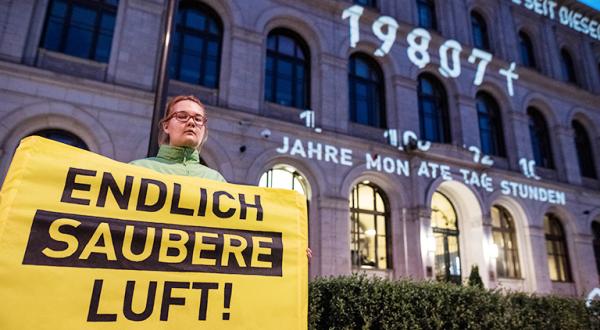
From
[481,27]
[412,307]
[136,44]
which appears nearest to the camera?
[412,307]

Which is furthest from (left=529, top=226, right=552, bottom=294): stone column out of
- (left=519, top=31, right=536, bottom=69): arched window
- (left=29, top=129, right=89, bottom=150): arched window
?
(left=29, top=129, right=89, bottom=150): arched window

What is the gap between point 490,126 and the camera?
18.0 m

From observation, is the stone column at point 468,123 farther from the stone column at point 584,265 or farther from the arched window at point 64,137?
the arched window at point 64,137

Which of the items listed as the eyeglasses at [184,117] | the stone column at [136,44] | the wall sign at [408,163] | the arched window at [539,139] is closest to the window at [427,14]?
the wall sign at [408,163]

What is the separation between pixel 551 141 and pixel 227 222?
68.5 ft

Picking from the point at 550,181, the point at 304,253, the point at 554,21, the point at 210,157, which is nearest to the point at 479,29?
the point at 554,21

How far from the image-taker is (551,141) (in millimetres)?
19266

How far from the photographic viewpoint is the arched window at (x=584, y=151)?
20.4 metres

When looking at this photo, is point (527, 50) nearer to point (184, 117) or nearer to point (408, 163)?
point (408, 163)

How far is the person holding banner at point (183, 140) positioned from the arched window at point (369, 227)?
11.1 meters

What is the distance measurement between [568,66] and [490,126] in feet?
27.3

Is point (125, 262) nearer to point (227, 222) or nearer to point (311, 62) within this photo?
point (227, 222)

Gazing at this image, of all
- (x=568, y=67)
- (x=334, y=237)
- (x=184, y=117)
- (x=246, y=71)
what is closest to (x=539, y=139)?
(x=568, y=67)

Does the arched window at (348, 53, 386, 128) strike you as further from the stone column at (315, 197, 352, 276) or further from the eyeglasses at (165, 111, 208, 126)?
the eyeglasses at (165, 111, 208, 126)
